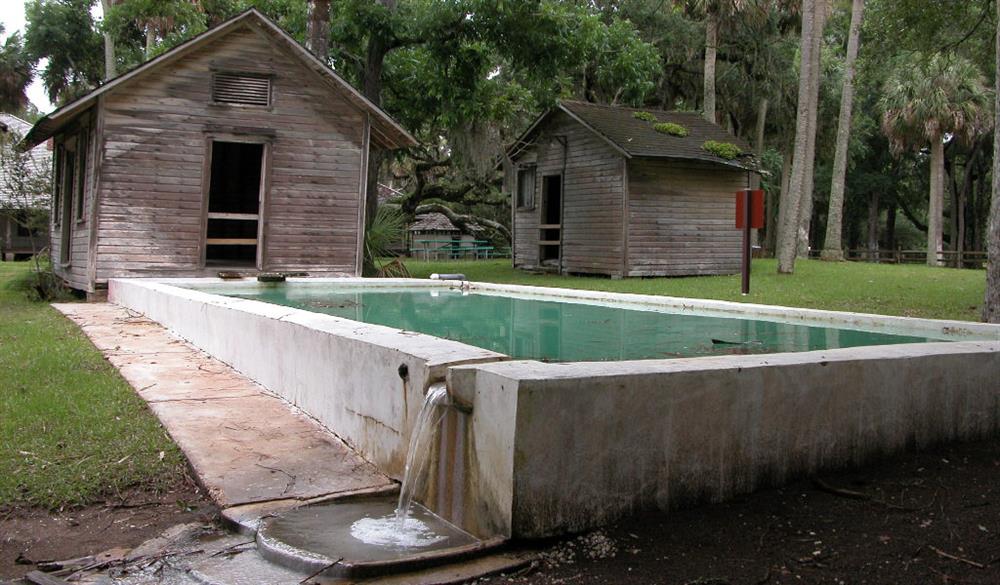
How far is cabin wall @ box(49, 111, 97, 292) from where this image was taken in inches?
576

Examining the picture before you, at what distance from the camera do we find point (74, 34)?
1602 inches

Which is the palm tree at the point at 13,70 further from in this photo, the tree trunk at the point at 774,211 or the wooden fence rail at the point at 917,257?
the wooden fence rail at the point at 917,257

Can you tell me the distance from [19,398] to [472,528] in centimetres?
384

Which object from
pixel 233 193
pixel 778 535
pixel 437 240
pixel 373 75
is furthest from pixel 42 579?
pixel 437 240

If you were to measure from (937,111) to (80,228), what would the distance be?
97.1 feet

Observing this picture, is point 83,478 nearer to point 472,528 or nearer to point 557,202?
point 472,528

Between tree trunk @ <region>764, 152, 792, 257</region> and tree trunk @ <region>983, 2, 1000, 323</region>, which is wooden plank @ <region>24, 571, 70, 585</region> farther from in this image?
tree trunk @ <region>764, 152, 792, 257</region>

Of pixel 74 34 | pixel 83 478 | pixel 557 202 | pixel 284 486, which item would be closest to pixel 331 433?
pixel 284 486

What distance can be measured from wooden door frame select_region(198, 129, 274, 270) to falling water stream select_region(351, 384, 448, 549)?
39.7 ft

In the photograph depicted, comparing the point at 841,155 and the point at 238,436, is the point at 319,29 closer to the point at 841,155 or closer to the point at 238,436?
the point at 238,436

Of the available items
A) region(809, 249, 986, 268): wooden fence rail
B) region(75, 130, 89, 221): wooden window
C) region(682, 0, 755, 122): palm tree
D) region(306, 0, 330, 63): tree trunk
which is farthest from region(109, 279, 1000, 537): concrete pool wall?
region(809, 249, 986, 268): wooden fence rail

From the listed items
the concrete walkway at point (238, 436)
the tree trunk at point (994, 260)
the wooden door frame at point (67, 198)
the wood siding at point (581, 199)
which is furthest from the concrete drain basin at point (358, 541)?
the wood siding at point (581, 199)

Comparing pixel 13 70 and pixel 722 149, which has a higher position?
pixel 13 70

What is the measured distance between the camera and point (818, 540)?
3424 mm
